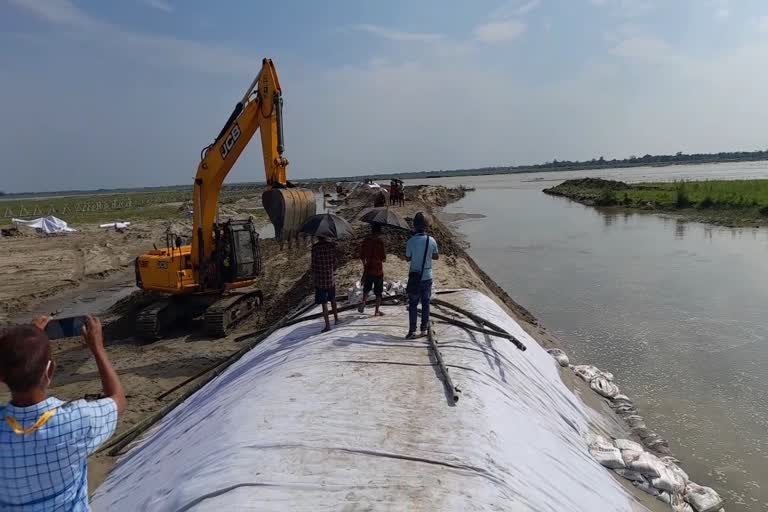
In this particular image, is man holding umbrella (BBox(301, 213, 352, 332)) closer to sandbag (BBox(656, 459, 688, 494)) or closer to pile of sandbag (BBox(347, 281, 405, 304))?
pile of sandbag (BBox(347, 281, 405, 304))

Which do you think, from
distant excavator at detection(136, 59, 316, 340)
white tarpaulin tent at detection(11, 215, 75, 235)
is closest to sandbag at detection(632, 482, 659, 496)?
distant excavator at detection(136, 59, 316, 340)

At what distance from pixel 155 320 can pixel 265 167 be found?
3.99 metres

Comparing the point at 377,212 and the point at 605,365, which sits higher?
the point at 377,212

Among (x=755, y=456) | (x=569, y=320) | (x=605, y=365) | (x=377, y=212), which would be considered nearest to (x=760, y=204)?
Result: (x=569, y=320)

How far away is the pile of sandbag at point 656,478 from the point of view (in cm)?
493

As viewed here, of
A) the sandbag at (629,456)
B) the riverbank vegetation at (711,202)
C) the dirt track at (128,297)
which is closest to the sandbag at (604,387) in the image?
the sandbag at (629,456)

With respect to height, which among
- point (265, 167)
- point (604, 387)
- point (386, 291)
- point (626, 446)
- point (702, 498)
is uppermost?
point (265, 167)

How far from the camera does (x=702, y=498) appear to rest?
16.9ft

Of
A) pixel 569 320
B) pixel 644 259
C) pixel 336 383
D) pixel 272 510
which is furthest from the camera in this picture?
pixel 644 259

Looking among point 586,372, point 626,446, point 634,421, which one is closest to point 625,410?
point 634,421

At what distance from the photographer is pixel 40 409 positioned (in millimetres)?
2131

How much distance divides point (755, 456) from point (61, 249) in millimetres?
24815

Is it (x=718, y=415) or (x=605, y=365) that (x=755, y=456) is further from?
(x=605, y=365)

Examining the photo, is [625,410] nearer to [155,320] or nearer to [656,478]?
[656,478]
